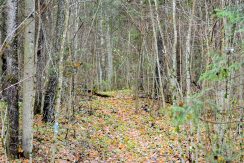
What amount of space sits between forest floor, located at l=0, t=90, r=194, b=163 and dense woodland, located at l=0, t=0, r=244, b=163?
0.03 metres

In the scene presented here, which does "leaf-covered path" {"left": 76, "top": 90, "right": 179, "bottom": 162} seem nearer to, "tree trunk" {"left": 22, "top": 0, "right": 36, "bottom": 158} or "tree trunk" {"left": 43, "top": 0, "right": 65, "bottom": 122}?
"tree trunk" {"left": 43, "top": 0, "right": 65, "bottom": 122}

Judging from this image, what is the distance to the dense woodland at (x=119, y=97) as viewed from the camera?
497 cm

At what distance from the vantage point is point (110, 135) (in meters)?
10.8

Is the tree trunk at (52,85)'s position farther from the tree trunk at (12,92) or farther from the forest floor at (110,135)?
the tree trunk at (12,92)

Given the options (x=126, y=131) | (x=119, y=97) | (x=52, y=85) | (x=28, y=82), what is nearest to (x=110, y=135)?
(x=126, y=131)

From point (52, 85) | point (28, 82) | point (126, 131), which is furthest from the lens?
point (126, 131)

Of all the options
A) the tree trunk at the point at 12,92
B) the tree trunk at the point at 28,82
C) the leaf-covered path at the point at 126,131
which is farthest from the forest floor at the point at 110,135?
the tree trunk at the point at 28,82

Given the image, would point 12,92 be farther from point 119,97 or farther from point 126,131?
point 119,97

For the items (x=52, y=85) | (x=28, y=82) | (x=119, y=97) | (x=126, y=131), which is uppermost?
(x=28, y=82)

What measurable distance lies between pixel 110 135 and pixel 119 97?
18.9ft

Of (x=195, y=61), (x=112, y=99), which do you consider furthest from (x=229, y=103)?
(x=195, y=61)

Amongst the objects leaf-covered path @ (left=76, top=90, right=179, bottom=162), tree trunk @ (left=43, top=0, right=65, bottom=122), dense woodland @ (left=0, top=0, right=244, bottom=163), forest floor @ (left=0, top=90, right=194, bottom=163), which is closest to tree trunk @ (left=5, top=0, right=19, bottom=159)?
dense woodland @ (left=0, top=0, right=244, bottom=163)

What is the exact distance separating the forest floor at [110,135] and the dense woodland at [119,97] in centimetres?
3

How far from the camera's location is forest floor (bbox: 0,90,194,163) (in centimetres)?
867
